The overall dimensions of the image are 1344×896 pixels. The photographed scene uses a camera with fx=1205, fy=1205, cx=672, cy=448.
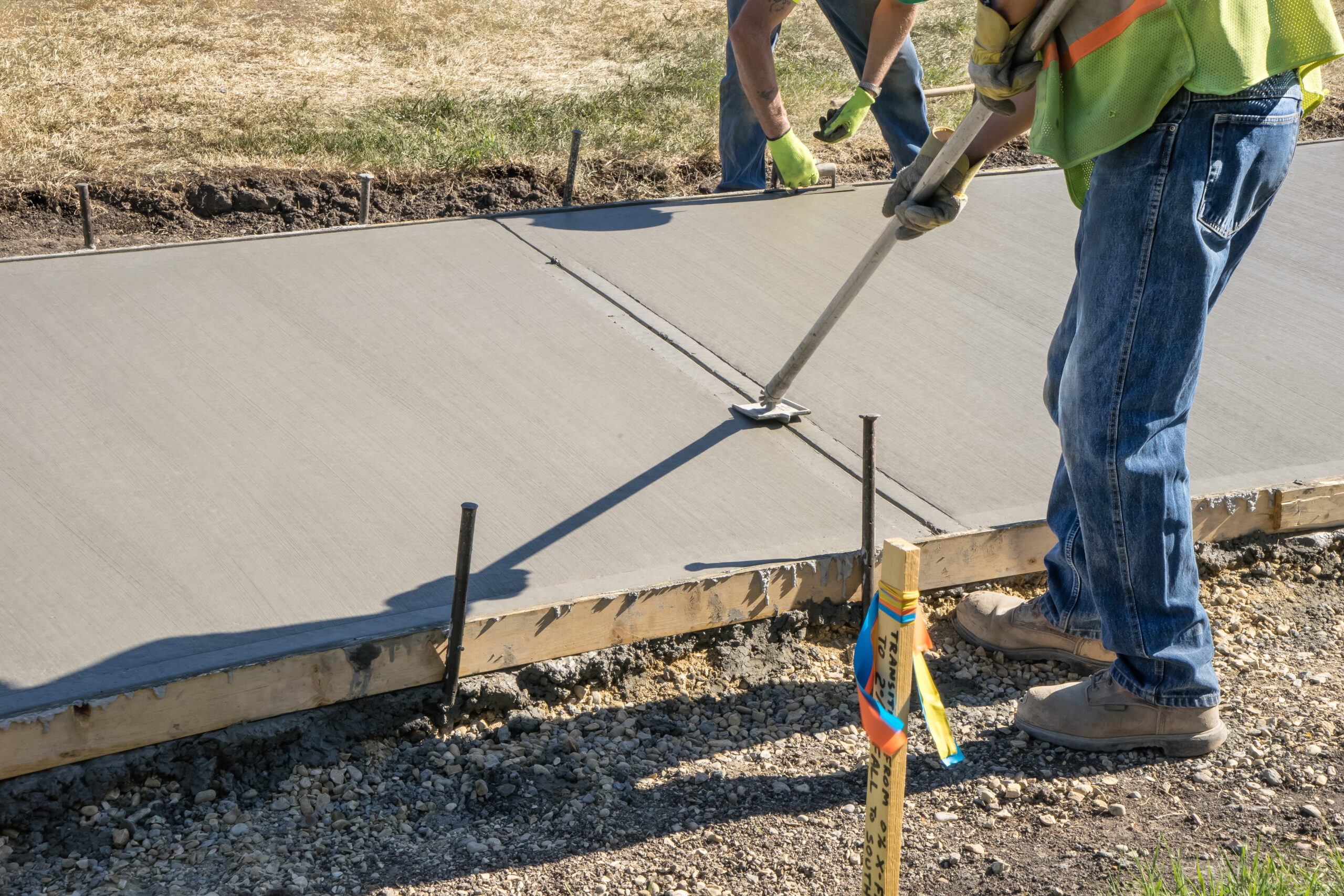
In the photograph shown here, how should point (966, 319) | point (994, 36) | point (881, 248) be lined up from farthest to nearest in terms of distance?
point (966, 319) < point (881, 248) < point (994, 36)

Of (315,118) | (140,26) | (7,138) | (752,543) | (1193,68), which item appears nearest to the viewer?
(1193,68)

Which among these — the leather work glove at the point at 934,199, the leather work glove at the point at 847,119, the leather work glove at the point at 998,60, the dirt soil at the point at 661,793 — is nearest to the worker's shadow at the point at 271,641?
the dirt soil at the point at 661,793

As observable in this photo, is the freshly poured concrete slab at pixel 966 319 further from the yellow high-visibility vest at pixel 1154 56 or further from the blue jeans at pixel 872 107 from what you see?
the yellow high-visibility vest at pixel 1154 56

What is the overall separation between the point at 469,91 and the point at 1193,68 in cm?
632

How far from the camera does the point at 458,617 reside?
2365mm

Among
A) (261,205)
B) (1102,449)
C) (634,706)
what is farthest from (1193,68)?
(261,205)

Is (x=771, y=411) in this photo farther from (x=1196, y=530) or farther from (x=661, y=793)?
(x=661, y=793)

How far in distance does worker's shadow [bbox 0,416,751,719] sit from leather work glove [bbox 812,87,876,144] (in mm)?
2725

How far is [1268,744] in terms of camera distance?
2.51 metres

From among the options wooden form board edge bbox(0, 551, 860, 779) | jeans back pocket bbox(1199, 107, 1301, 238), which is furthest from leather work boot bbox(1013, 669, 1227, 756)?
jeans back pocket bbox(1199, 107, 1301, 238)

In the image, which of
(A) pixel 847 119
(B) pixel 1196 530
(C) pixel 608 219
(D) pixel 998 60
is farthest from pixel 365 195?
(B) pixel 1196 530

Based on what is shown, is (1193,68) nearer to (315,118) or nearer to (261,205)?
(261,205)

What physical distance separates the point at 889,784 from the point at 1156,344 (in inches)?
37.3

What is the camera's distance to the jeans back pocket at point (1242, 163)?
207cm
